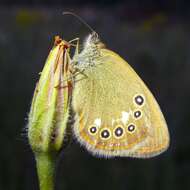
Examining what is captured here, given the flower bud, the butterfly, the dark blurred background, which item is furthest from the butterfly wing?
the dark blurred background

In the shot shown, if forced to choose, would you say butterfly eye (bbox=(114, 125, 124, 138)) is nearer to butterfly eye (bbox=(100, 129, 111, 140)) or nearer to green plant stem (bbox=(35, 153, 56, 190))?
butterfly eye (bbox=(100, 129, 111, 140))

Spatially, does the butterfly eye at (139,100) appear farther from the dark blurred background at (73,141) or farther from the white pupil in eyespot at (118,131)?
the dark blurred background at (73,141)

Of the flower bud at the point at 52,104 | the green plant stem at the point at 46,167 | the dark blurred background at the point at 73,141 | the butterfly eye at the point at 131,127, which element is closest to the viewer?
the flower bud at the point at 52,104

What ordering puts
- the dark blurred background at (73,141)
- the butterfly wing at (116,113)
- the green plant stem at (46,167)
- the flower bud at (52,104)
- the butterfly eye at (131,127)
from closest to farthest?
the flower bud at (52,104), the green plant stem at (46,167), the butterfly wing at (116,113), the butterfly eye at (131,127), the dark blurred background at (73,141)

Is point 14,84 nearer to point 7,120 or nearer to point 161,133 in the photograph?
point 7,120

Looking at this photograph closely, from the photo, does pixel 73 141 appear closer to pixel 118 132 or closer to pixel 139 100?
pixel 118 132

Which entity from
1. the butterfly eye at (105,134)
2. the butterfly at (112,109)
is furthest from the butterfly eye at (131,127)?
the butterfly eye at (105,134)

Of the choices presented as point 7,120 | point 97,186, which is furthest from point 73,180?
point 7,120

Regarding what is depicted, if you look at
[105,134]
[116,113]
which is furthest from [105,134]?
[116,113]
